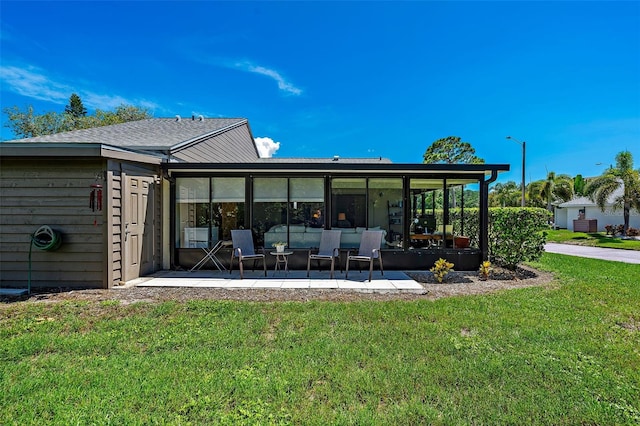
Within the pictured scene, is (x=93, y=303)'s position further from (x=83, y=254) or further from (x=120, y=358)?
(x=120, y=358)

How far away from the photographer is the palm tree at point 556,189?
29.2m

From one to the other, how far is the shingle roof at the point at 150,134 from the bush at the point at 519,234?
8.28 m

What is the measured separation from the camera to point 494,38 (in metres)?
12.1

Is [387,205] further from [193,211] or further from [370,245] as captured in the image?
[193,211]

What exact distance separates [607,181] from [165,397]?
2473 centimetres

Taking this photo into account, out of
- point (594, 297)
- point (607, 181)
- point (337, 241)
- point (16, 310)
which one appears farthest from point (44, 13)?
point (607, 181)

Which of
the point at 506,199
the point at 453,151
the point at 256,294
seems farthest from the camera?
the point at 506,199

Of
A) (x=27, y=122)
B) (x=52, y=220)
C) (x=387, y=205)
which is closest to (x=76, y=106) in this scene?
(x=27, y=122)

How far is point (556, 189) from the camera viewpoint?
30.7m

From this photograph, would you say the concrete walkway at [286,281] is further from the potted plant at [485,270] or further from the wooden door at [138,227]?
the potted plant at [485,270]

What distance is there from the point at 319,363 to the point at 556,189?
36210mm

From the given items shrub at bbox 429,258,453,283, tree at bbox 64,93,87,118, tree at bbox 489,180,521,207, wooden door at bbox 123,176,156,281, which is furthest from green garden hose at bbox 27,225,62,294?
tree at bbox 489,180,521,207

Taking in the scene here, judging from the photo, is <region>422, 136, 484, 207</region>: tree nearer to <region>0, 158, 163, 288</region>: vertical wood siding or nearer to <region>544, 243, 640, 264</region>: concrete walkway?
<region>544, 243, 640, 264</region>: concrete walkway

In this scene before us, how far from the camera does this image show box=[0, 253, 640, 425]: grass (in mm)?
2215
